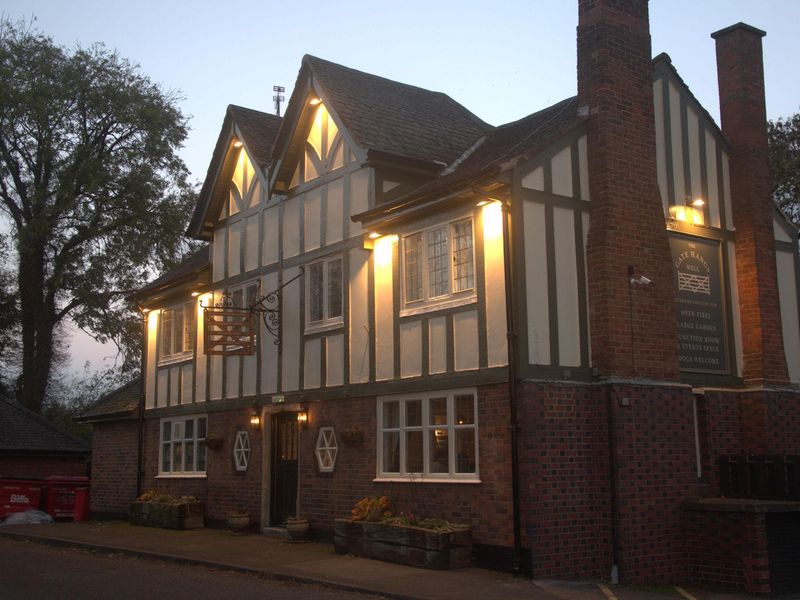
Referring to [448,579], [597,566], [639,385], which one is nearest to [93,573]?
[448,579]

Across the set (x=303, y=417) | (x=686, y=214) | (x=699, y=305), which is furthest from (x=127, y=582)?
(x=686, y=214)

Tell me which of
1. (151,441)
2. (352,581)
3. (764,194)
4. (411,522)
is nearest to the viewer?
(352,581)

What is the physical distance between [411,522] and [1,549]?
8568mm

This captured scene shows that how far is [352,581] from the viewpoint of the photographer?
1277 cm

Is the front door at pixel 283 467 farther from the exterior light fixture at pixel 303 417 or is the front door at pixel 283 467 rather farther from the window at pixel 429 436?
the window at pixel 429 436

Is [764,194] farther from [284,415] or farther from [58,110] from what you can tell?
[58,110]

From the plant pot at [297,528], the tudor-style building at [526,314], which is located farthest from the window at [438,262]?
the plant pot at [297,528]

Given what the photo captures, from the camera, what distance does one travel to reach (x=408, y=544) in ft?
46.4

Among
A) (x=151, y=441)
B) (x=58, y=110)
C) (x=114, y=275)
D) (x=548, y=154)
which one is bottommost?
(x=151, y=441)

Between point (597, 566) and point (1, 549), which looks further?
point (1, 549)

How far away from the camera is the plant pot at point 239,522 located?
63.2 feet

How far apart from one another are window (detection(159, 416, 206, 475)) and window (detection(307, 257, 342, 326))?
16.8 feet

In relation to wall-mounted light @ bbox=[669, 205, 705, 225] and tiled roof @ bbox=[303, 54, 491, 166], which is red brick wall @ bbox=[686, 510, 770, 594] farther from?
tiled roof @ bbox=[303, 54, 491, 166]

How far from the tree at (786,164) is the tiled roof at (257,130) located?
15.7 m
